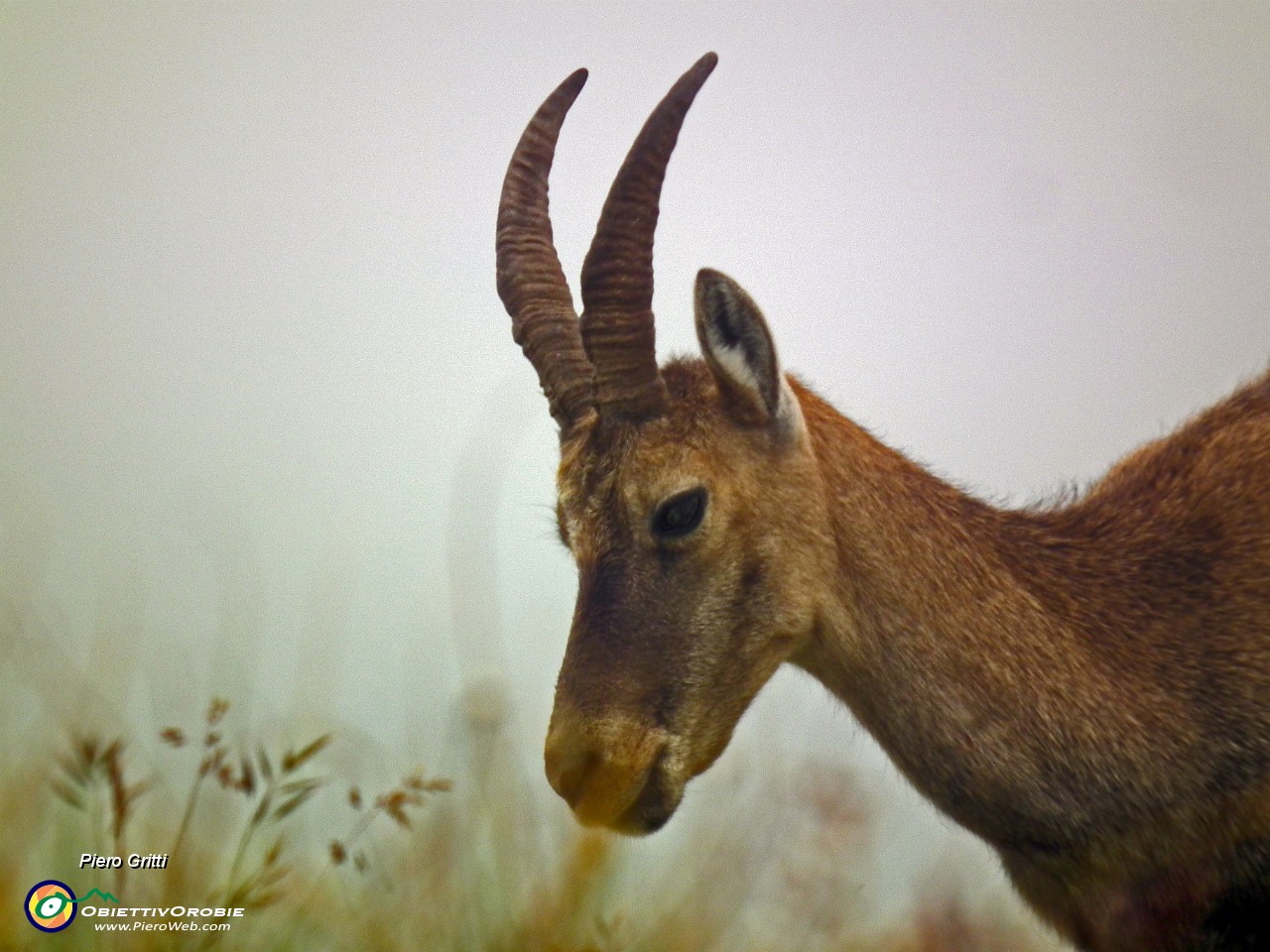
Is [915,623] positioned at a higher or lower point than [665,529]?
lower

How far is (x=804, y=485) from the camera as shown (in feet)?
14.0

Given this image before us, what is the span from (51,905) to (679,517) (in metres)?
2.25

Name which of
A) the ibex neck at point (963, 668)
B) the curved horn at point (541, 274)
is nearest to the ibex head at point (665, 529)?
the ibex neck at point (963, 668)

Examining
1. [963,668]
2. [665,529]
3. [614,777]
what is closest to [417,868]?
[614,777]

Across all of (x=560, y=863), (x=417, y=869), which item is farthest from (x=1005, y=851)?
(x=417, y=869)

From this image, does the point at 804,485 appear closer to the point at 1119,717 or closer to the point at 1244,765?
the point at 1119,717

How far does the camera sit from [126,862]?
12.3 ft

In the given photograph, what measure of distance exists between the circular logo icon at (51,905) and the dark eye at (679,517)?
2.10m

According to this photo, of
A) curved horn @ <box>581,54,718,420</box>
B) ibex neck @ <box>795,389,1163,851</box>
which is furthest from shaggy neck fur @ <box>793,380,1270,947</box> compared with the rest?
curved horn @ <box>581,54,718,420</box>

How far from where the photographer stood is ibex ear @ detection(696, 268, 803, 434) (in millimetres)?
4160

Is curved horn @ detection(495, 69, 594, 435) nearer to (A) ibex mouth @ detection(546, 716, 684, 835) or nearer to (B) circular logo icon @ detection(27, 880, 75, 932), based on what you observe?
(A) ibex mouth @ detection(546, 716, 684, 835)

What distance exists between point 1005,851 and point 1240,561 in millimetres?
1332

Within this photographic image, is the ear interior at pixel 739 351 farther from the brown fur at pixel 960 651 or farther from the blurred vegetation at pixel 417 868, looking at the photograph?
the blurred vegetation at pixel 417 868

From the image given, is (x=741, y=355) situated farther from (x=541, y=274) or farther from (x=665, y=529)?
(x=541, y=274)
